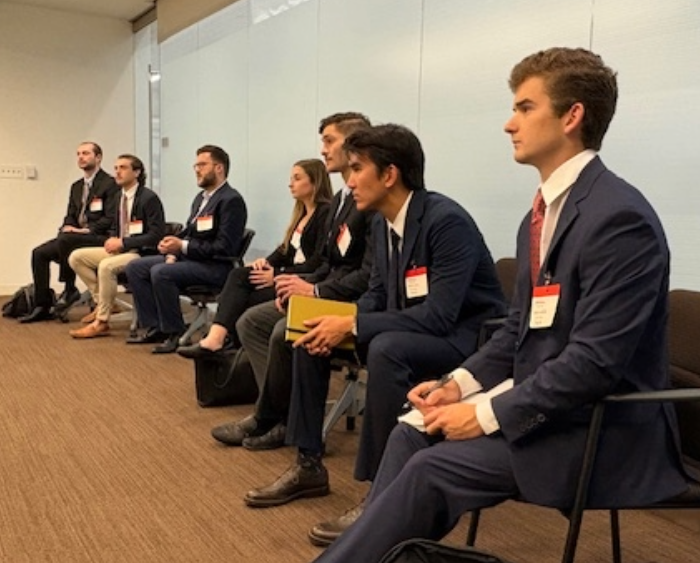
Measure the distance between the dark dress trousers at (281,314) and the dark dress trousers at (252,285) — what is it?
0.63 ft

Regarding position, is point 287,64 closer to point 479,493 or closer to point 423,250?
point 423,250

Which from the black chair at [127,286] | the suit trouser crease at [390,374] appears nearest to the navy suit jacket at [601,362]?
the suit trouser crease at [390,374]

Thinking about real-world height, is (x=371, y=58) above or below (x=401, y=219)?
above

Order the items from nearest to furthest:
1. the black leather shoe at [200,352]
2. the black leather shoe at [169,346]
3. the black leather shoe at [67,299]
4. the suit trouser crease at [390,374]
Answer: the suit trouser crease at [390,374]
the black leather shoe at [200,352]
the black leather shoe at [169,346]
the black leather shoe at [67,299]

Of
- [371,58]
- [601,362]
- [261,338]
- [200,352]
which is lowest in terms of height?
[200,352]

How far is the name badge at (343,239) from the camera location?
303 centimetres

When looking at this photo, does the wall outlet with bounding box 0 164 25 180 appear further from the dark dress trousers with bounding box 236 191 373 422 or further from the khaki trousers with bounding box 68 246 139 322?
the dark dress trousers with bounding box 236 191 373 422

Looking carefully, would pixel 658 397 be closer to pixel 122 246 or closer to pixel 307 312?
pixel 307 312

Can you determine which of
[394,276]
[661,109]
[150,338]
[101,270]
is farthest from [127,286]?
[661,109]

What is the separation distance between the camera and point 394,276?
7.83 ft

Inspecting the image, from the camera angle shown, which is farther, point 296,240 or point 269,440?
point 296,240

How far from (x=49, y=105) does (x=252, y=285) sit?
4961 mm

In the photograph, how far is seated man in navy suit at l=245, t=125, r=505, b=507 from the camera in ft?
7.24

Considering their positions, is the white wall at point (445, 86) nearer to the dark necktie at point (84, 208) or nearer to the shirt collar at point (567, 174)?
the dark necktie at point (84, 208)
